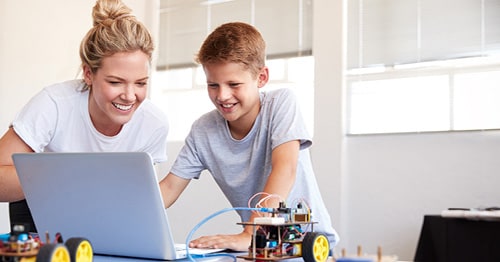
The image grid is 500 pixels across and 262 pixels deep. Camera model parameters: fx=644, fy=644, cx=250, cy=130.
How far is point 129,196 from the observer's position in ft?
3.65

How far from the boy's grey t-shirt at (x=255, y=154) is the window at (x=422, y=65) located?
5.32ft

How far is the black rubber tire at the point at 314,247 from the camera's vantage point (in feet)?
3.56

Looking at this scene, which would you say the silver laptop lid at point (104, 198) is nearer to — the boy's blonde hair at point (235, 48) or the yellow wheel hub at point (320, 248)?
the yellow wheel hub at point (320, 248)

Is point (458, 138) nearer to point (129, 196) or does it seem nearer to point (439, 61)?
point (439, 61)

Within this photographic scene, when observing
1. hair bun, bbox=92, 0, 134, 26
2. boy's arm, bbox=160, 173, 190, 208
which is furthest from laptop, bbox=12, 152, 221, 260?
hair bun, bbox=92, 0, 134, 26

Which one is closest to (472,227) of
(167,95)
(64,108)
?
(64,108)

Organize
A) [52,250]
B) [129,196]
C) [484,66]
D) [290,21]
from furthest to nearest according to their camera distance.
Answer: [290,21] < [484,66] < [129,196] < [52,250]

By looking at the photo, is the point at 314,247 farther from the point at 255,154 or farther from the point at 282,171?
the point at 255,154

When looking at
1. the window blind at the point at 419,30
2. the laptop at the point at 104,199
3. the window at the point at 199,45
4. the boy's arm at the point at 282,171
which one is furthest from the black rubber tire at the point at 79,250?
the window at the point at 199,45

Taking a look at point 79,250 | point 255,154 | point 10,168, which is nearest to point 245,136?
point 255,154

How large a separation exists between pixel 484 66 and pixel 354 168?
2.65 feet

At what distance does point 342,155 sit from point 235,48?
1853 mm

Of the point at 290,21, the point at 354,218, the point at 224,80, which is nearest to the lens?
the point at 224,80

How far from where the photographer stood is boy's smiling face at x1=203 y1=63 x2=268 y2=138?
1.57 meters
